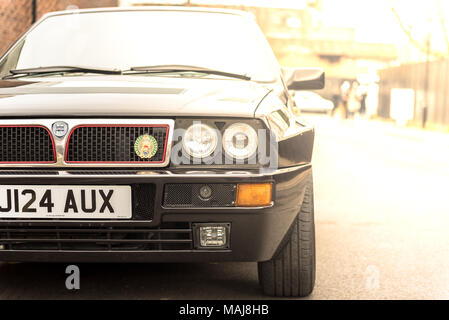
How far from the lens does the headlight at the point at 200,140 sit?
9.70 feet

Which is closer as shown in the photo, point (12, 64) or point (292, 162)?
point (292, 162)

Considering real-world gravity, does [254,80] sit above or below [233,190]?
above

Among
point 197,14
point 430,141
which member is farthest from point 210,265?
point 430,141

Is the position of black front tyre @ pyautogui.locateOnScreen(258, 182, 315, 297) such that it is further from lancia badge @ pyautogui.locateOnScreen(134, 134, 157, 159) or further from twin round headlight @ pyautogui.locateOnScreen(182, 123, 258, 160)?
lancia badge @ pyautogui.locateOnScreen(134, 134, 157, 159)

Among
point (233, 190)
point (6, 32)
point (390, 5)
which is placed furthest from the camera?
point (390, 5)

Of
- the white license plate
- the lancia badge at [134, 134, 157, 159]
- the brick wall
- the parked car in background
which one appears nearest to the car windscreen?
the lancia badge at [134, 134, 157, 159]

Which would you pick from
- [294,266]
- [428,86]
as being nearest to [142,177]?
[294,266]

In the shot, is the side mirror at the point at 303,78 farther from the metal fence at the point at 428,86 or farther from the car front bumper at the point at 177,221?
the metal fence at the point at 428,86

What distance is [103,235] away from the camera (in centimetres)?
300

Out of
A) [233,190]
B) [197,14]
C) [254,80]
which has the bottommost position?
[233,190]

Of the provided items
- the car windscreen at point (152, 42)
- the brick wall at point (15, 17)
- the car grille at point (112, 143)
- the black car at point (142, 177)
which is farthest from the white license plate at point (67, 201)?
the brick wall at point (15, 17)

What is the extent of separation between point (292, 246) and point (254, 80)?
981mm

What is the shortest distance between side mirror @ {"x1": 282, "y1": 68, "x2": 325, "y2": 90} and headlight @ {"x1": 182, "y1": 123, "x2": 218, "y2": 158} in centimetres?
141

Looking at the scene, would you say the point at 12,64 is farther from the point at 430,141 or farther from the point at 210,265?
the point at 430,141
